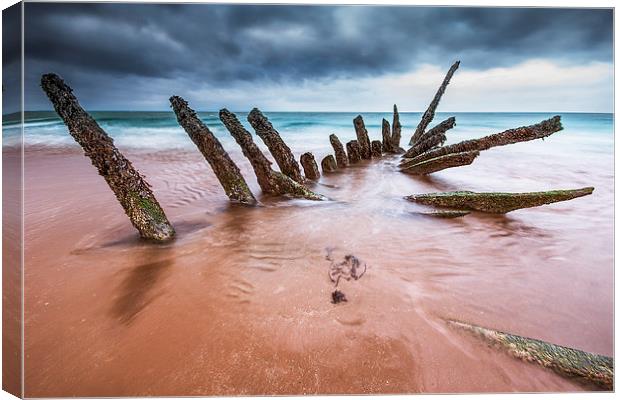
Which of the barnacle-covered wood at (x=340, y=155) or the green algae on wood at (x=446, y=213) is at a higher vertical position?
the barnacle-covered wood at (x=340, y=155)

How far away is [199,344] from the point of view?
66.7 inches

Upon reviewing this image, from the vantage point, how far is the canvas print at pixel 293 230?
5.38 feet

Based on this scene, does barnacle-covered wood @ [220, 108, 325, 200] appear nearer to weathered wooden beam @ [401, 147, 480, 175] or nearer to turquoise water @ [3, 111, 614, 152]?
turquoise water @ [3, 111, 614, 152]

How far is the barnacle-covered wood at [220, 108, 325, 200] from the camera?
14.1 feet

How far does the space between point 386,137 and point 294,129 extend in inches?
228

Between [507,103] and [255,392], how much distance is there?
13.0 feet

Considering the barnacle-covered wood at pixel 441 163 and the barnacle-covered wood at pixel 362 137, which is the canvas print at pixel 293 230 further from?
the barnacle-covered wood at pixel 362 137

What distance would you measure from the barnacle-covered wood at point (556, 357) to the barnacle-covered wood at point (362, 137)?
271 inches

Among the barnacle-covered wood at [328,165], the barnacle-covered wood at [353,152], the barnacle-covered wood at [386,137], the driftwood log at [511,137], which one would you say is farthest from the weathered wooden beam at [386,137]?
the driftwood log at [511,137]

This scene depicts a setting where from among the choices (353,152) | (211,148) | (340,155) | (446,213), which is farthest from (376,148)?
(211,148)

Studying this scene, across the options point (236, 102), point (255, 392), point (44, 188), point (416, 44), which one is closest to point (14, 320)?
point (255, 392)

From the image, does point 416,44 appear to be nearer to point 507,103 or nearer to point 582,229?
point 507,103

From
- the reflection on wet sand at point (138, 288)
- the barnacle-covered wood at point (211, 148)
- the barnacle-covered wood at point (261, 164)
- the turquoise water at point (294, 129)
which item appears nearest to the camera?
the reflection on wet sand at point (138, 288)

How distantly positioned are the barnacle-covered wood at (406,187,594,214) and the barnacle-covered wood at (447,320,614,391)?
1.64 m
